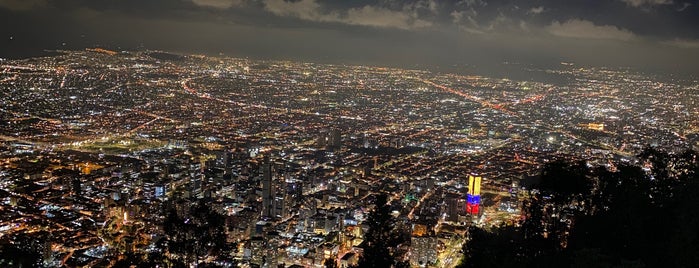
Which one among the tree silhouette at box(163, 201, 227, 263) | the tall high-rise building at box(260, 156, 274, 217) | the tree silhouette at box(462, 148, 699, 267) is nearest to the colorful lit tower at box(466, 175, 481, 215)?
the tall high-rise building at box(260, 156, 274, 217)

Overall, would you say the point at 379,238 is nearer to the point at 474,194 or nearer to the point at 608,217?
the point at 608,217

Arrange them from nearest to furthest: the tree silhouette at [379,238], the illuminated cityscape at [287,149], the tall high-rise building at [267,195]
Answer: the tree silhouette at [379,238] → the illuminated cityscape at [287,149] → the tall high-rise building at [267,195]

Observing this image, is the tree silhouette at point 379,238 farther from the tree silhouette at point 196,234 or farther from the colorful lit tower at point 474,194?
the colorful lit tower at point 474,194

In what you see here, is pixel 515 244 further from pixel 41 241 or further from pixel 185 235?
pixel 41 241

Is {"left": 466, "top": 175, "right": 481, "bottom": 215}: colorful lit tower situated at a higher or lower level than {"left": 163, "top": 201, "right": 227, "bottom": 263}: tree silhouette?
lower

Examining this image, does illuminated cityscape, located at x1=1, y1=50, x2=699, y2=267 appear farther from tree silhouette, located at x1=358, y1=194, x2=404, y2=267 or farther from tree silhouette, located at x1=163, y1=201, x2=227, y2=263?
tree silhouette, located at x1=358, y1=194, x2=404, y2=267

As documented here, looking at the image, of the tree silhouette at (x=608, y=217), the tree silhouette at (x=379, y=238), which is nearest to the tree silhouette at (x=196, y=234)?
the tree silhouette at (x=379, y=238)

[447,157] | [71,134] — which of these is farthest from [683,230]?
[71,134]

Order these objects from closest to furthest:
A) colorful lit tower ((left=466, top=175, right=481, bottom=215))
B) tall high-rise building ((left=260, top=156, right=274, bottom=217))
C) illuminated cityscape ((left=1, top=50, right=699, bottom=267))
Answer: illuminated cityscape ((left=1, top=50, right=699, bottom=267)) → tall high-rise building ((left=260, top=156, right=274, bottom=217)) → colorful lit tower ((left=466, top=175, right=481, bottom=215))

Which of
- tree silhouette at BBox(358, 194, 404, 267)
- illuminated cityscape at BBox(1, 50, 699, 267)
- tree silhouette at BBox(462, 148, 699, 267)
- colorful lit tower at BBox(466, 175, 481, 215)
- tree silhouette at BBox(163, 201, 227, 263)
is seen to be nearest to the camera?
tree silhouette at BBox(163, 201, 227, 263)

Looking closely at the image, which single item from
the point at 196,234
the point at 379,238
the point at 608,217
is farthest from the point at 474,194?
the point at 196,234

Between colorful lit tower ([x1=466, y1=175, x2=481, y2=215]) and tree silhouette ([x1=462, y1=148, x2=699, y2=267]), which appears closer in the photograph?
tree silhouette ([x1=462, y1=148, x2=699, y2=267])
